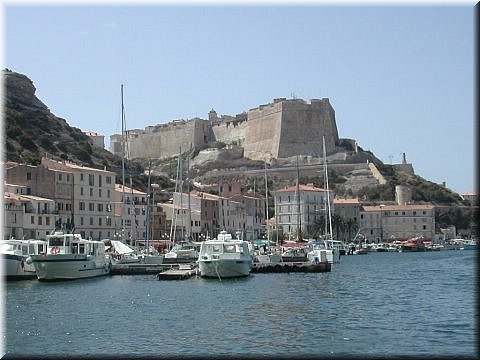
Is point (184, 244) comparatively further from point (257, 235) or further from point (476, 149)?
point (476, 149)

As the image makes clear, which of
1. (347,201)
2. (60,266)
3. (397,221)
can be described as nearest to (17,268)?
(60,266)

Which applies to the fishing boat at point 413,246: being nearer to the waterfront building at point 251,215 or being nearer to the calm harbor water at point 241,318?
the waterfront building at point 251,215

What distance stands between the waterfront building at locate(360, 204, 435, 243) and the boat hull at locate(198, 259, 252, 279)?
236 feet

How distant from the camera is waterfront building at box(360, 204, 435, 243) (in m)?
110

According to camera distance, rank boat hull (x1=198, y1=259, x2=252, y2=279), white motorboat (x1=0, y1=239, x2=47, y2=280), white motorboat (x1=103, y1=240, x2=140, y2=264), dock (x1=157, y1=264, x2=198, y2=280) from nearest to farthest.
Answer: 1. boat hull (x1=198, y1=259, x2=252, y2=279)
2. dock (x1=157, y1=264, x2=198, y2=280)
3. white motorboat (x1=0, y1=239, x2=47, y2=280)
4. white motorboat (x1=103, y1=240, x2=140, y2=264)

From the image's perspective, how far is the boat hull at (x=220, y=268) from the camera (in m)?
38.9

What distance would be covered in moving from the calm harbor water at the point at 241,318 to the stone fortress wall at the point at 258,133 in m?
86.3

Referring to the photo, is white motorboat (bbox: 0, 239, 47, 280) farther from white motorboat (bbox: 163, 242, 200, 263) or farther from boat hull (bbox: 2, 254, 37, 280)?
white motorboat (bbox: 163, 242, 200, 263)

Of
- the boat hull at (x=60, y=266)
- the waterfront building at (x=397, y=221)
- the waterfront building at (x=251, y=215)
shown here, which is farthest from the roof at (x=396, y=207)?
the boat hull at (x=60, y=266)

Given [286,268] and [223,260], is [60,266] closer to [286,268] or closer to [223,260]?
[223,260]

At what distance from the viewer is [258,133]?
132 metres

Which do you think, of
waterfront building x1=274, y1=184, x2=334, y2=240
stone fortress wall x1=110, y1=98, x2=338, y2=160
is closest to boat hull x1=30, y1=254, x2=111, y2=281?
waterfront building x1=274, y1=184, x2=334, y2=240

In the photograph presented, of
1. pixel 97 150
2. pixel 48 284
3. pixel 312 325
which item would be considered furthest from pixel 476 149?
pixel 97 150

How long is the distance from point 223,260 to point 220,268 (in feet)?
1.45
